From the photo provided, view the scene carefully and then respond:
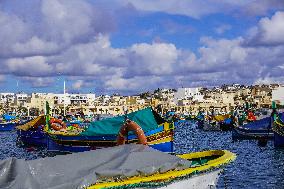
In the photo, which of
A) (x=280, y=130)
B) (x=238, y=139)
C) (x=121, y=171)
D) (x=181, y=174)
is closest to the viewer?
(x=121, y=171)

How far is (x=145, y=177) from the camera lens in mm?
11539

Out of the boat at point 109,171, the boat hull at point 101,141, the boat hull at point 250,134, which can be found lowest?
the boat hull at point 250,134

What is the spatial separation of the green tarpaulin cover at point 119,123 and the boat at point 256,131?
19.7 meters

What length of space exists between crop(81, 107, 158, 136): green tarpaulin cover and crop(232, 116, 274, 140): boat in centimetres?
1967

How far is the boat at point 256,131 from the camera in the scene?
47.3 meters

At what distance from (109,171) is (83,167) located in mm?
749

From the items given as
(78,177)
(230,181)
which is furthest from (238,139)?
(78,177)

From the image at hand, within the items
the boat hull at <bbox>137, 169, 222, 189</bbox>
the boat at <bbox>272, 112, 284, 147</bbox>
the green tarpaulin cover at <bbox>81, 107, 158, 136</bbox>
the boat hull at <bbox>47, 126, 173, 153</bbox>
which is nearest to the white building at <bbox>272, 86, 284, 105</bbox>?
the boat at <bbox>272, 112, 284, 147</bbox>

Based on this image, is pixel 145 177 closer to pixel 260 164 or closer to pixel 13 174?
pixel 13 174

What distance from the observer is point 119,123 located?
30609mm

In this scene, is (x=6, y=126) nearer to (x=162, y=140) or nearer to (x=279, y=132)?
(x=279, y=132)

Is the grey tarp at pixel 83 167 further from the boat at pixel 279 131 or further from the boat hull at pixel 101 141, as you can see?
the boat at pixel 279 131

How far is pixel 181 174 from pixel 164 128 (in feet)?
58.9

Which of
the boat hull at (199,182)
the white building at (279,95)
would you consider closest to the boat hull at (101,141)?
the boat hull at (199,182)
